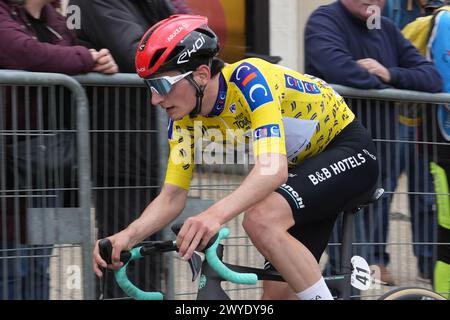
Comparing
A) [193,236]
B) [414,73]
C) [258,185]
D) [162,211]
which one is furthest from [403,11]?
[193,236]

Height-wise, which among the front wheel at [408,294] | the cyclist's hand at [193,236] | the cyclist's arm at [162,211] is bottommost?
the front wheel at [408,294]

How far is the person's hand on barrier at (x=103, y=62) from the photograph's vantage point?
17.0 ft

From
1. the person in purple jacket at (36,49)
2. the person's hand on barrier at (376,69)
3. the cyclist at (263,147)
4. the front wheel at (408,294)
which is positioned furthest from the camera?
the person's hand on barrier at (376,69)

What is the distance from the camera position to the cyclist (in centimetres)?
404

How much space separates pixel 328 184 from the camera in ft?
14.4

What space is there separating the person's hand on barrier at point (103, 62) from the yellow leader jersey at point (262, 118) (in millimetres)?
756

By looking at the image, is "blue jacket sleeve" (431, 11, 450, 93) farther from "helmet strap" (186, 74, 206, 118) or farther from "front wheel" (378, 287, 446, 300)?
"helmet strap" (186, 74, 206, 118)

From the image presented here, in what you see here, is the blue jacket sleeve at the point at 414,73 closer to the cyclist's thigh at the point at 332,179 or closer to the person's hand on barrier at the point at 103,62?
the cyclist's thigh at the point at 332,179

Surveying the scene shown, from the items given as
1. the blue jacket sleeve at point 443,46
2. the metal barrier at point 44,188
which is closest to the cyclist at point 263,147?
the metal barrier at point 44,188

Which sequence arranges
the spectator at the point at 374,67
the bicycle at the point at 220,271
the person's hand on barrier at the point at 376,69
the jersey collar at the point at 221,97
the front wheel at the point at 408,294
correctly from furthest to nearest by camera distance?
the person's hand on barrier at the point at 376,69 < the spectator at the point at 374,67 < the front wheel at the point at 408,294 < the jersey collar at the point at 221,97 < the bicycle at the point at 220,271

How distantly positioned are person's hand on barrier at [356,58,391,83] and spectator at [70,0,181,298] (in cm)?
129

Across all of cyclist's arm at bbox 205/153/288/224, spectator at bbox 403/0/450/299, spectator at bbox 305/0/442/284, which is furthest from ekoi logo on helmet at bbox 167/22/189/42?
spectator at bbox 403/0/450/299

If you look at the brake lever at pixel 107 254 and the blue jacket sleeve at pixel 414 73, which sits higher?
the blue jacket sleeve at pixel 414 73
